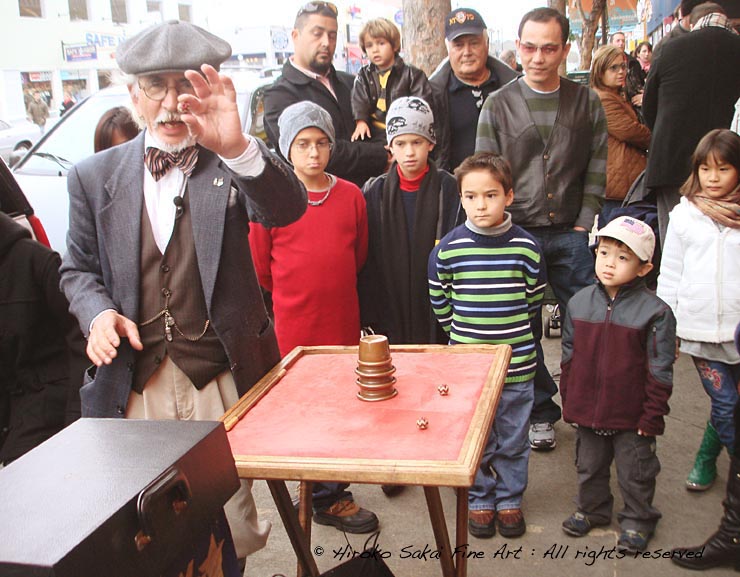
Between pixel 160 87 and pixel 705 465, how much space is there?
8.95 feet

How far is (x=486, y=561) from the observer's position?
2889mm

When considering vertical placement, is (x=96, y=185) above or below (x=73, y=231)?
above

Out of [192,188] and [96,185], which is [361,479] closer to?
[192,188]

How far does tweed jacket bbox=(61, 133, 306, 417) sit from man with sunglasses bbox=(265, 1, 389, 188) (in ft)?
6.10

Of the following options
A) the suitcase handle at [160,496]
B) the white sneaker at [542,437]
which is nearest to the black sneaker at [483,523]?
the white sneaker at [542,437]

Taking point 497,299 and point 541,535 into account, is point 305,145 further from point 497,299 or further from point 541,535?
point 541,535

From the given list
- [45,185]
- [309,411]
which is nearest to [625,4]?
[45,185]

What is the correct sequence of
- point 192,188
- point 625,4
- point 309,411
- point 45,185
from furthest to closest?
point 625,4
point 45,185
point 192,188
point 309,411

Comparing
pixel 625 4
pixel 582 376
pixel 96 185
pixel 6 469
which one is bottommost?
pixel 582 376

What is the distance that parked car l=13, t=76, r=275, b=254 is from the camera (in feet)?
17.7

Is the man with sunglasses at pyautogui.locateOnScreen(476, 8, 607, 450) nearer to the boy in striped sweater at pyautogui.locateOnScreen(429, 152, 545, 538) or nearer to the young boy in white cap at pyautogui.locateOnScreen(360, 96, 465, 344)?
the young boy in white cap at pyautogui.locateOnScreen(360, 96, 465, 344)

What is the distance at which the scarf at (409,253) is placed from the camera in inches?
133

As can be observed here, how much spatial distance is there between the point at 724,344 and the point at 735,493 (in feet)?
2.24

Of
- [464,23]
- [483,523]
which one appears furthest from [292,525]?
[464,23]
